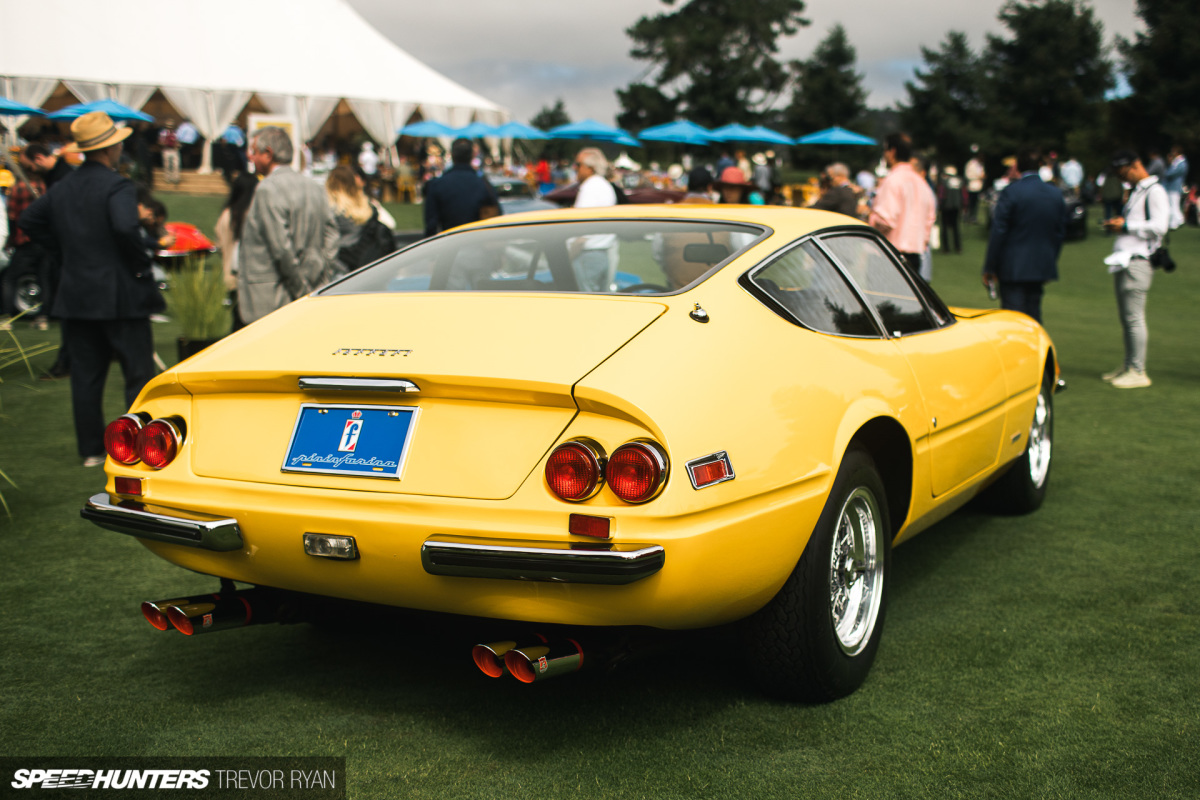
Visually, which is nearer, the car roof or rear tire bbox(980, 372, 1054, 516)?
the car roof

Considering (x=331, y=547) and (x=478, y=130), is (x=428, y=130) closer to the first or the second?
(x=478, y=130)

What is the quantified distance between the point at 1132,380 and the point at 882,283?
19.9 ft

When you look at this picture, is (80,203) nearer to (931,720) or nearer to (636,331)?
(636,331)

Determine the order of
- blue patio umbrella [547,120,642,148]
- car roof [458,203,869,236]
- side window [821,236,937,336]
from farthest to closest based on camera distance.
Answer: blue patio umbrella [547,120,642,148] < side window [821,236,937,336] < car roof [458,203,869,236]

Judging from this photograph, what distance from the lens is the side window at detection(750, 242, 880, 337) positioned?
3.16 metres

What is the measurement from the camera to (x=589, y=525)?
2.41 m

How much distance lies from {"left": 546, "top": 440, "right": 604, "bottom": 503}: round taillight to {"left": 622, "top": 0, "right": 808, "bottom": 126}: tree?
74584 mm

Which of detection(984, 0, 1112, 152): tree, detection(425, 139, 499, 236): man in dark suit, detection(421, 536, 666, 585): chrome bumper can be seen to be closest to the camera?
detection(421, 536, 666, 585): chrome bumper

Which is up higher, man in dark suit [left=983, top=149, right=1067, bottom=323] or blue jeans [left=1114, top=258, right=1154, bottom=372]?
man in dark suit [left=983, top=149, right=1067, bottom=323]

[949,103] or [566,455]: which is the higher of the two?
[949,103]

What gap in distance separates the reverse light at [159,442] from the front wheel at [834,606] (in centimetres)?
164

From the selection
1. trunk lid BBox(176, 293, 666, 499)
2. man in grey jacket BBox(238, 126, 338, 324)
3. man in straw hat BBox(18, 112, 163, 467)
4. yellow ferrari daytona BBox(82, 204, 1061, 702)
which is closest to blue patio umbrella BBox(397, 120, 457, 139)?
man in grey jacket BBox(238, 126, 338, 324)

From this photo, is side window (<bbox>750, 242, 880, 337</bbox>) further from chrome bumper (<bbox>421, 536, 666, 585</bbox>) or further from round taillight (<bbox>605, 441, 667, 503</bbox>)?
chrome bumper (<bbox>421, 536, 666, 585</bbox>)

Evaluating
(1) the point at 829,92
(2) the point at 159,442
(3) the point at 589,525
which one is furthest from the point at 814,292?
(1) the point at 829,92
